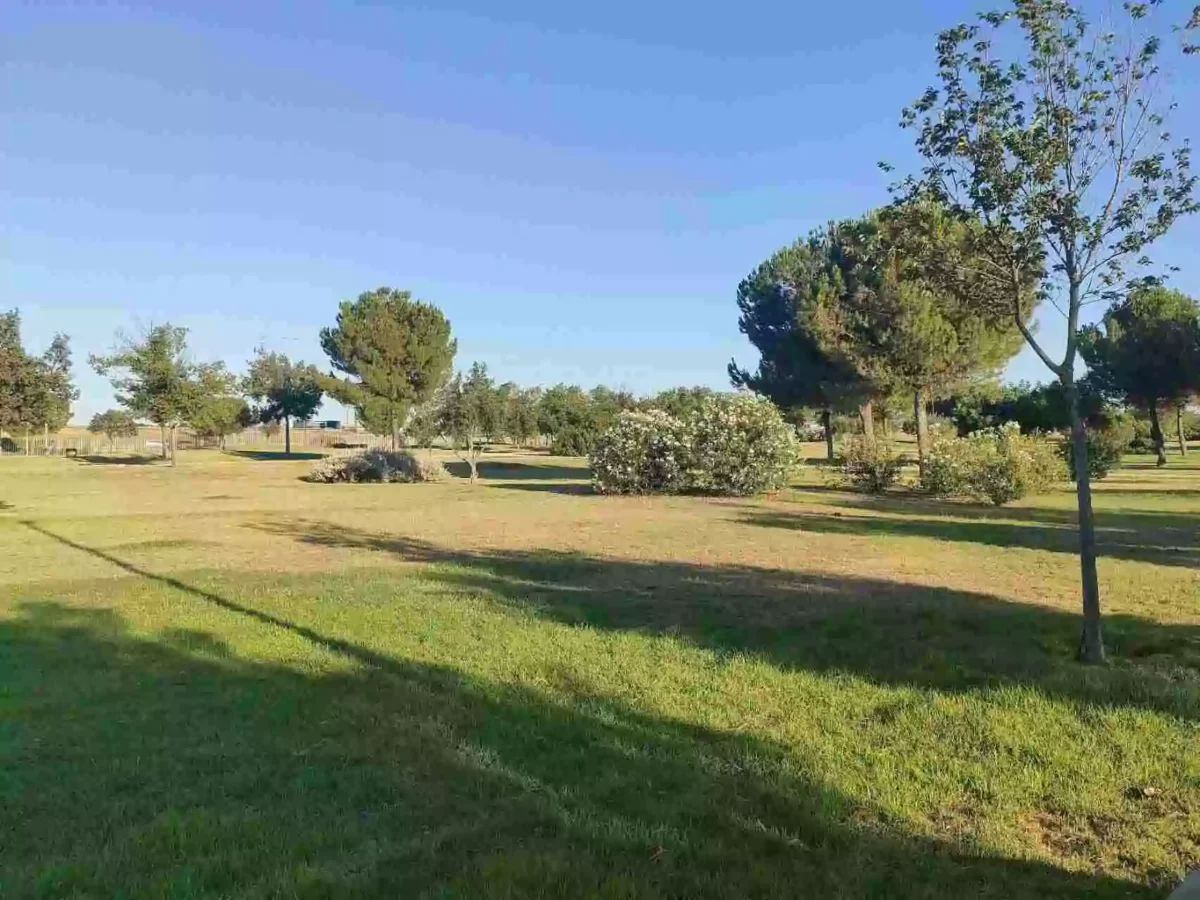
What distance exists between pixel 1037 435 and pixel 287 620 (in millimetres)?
22894

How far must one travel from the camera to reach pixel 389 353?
55.8 m

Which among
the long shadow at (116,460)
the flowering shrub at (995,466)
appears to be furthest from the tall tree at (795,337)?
the long shadow at (116,460)

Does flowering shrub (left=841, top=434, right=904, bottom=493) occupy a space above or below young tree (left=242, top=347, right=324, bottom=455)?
below

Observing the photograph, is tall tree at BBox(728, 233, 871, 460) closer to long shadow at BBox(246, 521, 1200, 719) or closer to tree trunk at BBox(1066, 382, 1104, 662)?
long shadow at BBox(246, 521, 1200, 719)

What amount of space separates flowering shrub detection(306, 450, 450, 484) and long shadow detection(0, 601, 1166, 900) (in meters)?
31.3

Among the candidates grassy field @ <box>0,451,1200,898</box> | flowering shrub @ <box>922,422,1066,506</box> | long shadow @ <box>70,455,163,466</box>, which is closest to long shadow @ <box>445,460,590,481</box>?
flowering shrub @ <box>922,422,1066,506</box>

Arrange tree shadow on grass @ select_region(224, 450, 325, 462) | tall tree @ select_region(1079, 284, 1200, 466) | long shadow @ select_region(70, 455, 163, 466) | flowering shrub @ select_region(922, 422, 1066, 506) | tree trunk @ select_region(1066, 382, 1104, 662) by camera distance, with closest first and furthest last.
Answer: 1. tree trunk @ select_region(1066, 382, 1104, 662)
2. flowering shrub @ select_region(922, 422, 1066, 506)
3. tall tree @ select_region(1079, 284, 1200, 466)
4. long shadow @ select_region(70, 455, 163, 466)
5. tree shadow on grass @ select_region(224, 450, 325, 462)

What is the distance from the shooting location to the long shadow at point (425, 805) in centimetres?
326

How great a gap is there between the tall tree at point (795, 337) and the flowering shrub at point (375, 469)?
15201 mm

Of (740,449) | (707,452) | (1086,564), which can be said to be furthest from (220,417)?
(1086,564)

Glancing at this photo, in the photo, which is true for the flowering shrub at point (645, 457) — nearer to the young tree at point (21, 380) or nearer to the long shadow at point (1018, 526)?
the long shadow at point (1018, 526)

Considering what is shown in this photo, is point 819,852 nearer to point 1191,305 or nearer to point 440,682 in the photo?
point 440,682

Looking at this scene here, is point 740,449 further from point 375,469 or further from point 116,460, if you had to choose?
point 116,460

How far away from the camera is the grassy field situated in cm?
340
